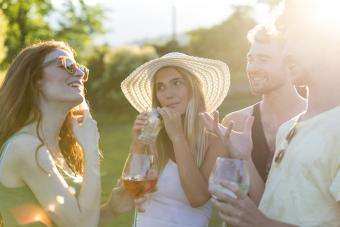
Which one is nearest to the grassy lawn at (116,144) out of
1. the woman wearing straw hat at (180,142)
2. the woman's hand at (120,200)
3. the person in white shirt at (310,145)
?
the woman wearing straw hat at (180,142)

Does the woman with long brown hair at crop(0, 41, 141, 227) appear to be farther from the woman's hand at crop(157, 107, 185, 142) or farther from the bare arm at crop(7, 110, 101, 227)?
the woman's hand at crop(157, 107, 185, 142)

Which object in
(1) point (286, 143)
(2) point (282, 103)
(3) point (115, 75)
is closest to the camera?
(1) point (286, 143)

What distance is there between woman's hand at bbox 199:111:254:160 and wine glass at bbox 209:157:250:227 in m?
0.62

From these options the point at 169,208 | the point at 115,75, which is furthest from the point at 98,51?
the point at 169,208

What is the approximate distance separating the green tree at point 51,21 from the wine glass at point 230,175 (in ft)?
96.2

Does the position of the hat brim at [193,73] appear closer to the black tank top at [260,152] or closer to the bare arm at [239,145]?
the black tank top at [260,152]

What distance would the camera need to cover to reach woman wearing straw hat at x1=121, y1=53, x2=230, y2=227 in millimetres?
4145

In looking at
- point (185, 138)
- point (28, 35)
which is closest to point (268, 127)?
point (185, 138)

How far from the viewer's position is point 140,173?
11.8 feet

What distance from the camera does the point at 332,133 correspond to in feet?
8.79

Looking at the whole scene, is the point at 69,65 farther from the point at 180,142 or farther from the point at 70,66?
the point at 180,142

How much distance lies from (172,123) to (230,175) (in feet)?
4.49

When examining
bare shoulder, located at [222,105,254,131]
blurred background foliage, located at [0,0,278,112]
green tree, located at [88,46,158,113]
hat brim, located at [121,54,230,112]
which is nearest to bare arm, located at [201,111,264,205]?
hat brim, located at [121,54,230,112]

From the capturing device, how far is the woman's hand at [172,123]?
414 cm
